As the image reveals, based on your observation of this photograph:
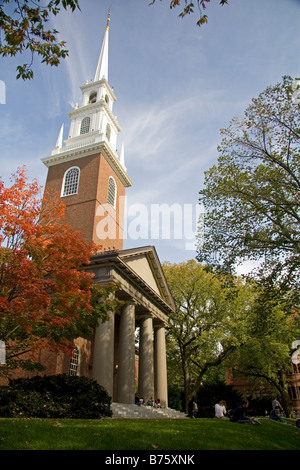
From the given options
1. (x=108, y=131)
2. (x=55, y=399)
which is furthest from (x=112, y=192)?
(x=55, y=399)

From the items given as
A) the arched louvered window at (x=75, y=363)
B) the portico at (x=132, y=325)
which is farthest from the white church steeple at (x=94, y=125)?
the arched louvered window at (x=75, y=363)

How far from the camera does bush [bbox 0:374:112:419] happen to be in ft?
35.8

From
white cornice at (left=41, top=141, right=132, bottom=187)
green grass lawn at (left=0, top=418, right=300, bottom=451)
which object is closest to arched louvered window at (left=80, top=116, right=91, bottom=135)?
white cornice at (left=41, top=141, right=132, bottom=187)

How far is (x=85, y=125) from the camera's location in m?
34.3

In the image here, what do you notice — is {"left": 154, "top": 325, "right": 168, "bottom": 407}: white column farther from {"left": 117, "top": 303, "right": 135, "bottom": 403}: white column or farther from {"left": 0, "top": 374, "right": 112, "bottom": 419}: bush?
{"left": 0, "top": 374, "right": 112, "bottom": 419}: bush

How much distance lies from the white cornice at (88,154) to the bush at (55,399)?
871 inches

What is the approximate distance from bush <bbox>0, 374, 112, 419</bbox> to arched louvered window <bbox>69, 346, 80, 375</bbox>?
7300 millimetres

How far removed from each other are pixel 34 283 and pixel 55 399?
14.9 ft

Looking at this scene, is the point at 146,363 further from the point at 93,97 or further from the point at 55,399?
the point at 93,97

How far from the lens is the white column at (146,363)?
2231 centimetres

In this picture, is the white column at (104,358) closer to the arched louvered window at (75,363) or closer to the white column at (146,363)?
the arched louvered window at (75,363)
